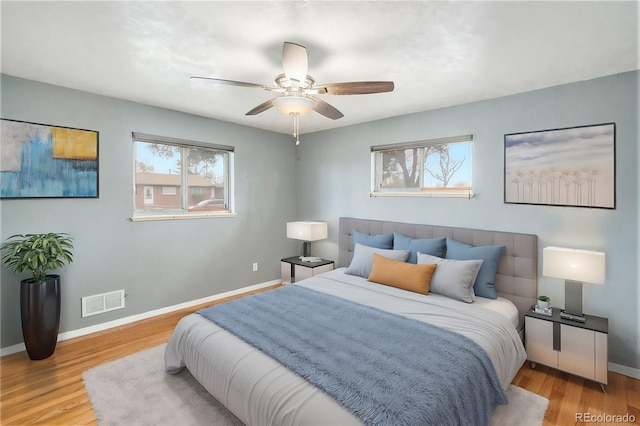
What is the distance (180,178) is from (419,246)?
309 centimetres

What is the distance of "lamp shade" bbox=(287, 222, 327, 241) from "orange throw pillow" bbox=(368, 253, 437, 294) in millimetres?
1291

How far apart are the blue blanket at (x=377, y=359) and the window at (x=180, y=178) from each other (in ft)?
6.17

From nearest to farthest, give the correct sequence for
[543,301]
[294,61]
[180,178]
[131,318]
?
[294,61]
[543,301]
[131,318]
[180,178]

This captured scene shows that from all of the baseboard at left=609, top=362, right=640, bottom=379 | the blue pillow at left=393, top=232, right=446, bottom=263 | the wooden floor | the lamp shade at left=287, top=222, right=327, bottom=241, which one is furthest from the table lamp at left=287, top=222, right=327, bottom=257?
the baseboard at left=609, top=362, right=640, bottom=379

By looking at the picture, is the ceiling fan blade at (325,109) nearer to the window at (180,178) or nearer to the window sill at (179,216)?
the window at (180,178)

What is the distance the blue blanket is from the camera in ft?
4.89

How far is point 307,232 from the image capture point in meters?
4.42

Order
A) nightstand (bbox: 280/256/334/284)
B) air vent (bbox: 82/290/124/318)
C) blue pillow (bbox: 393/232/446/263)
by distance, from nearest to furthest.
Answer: air vent (bbox: 82/290/124/318)
blue pillow (bbox: 393/232/446/263)
nightstand (bbox: 280/256/334/284)

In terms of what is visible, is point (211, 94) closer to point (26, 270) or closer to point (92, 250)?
point (92, 250)

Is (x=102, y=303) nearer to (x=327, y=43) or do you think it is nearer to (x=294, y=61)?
(x=294, y=61)

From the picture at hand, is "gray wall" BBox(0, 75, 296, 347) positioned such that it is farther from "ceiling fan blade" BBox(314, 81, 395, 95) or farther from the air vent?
"ceiling fan blade" BBox(314, 81, 395, 95)

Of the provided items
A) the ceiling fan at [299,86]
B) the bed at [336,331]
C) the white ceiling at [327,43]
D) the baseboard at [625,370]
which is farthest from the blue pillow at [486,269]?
the ceiling fan at [299,86]

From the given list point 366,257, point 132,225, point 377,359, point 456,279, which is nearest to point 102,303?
point 132,225

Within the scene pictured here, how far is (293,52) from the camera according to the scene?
1859 millimetres
